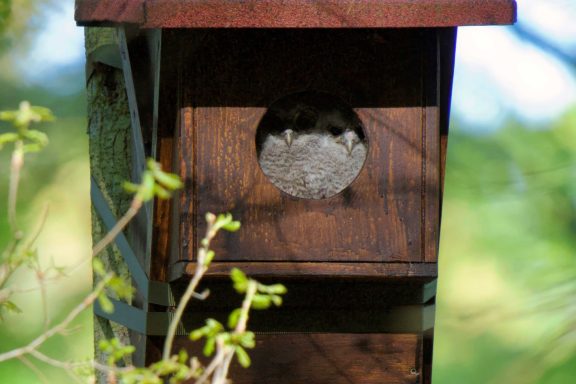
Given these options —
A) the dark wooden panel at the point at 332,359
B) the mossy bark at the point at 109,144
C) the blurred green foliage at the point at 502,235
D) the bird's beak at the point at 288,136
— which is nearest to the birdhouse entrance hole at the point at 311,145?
the bird's beak at the point at 288,136

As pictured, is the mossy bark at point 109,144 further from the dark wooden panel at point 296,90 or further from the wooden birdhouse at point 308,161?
the dark wooden panel at point 296,90

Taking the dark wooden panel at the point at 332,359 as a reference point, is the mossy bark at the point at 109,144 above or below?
above

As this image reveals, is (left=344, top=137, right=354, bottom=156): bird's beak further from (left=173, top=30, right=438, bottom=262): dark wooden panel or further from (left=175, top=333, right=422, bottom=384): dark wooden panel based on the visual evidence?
(left=175, top=333, right=422, bottom=384): dark wooden panel

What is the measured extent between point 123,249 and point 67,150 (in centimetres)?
443

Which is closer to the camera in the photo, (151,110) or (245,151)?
(245,151)

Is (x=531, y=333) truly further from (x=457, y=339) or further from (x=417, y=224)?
(x=417, y=224)

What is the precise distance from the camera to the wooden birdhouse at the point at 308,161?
2371 mm

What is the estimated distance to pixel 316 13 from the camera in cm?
232

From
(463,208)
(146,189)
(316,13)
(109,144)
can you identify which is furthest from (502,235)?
(146,189)

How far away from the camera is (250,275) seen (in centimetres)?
241

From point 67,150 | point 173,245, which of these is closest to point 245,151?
point 173,245

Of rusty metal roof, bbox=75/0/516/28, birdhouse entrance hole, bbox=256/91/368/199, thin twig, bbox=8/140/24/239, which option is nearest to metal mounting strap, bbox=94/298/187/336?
birdhouse entrance hole, bbox=256/91/368/199

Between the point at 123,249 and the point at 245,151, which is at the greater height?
the point at 245,151

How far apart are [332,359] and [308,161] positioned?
52 centimetres
